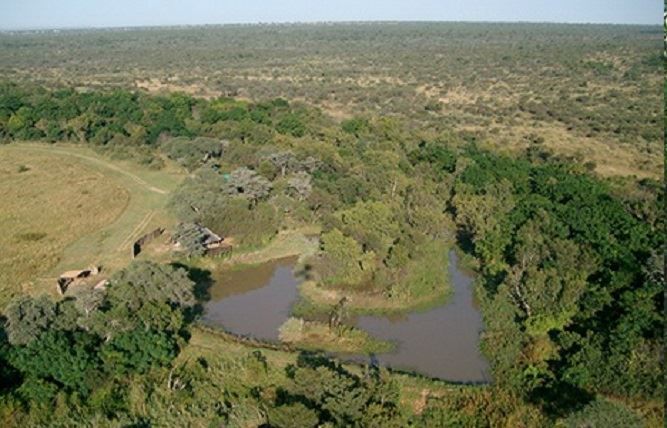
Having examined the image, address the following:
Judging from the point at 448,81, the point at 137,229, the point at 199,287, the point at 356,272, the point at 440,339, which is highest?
the point at 448,81

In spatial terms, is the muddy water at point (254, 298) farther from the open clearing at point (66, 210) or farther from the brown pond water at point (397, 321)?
the open clearing at point (66, 210)

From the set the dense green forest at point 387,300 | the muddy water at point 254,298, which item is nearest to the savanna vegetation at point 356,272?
the dense green forest at point 387,300

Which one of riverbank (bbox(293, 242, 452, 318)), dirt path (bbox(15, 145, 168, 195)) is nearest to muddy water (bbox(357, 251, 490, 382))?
riverbank (bbox(293, 242, 452, 318))

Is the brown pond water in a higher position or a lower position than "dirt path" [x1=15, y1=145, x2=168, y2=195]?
lower

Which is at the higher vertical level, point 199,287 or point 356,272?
point 356,272


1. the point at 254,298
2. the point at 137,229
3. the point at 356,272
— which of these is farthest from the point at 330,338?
the point at 137,229

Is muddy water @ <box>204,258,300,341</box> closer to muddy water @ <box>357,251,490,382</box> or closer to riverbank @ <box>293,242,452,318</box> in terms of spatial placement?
riverbank @ <box>293,242,452,318</box>

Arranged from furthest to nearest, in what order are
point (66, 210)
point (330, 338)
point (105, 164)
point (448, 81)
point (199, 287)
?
point (448, 81)
point (105, 164)
point (66, 210)
point (199, 287)
point (330, 338)

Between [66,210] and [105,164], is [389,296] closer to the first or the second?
[66,210]
